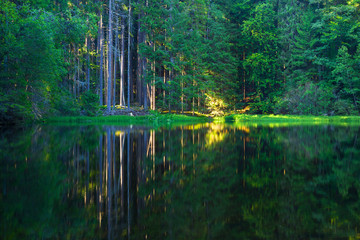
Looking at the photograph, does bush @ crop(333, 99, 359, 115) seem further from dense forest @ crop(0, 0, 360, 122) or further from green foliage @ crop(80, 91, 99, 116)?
green foliage @ crop(80, 91, 99, 116)

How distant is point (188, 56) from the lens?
3547 cm

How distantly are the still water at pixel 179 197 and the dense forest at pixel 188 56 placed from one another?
1418 cm

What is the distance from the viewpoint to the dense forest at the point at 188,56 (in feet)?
63.6

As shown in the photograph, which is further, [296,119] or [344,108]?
[344,108]

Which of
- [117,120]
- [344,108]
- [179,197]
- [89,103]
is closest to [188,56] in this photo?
Result: [117,120]

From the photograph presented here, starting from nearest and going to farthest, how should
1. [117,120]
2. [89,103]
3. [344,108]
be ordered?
[117,120], [89,103], [344,108]

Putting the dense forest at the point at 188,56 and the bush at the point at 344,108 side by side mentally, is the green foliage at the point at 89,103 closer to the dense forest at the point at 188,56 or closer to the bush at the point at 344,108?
the dense forest at the point at 188,56

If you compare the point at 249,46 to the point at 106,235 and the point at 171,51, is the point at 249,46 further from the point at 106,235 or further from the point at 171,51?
the point at 106,235

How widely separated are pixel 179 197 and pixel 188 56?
32.5 meters

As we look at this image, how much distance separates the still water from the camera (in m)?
3.05

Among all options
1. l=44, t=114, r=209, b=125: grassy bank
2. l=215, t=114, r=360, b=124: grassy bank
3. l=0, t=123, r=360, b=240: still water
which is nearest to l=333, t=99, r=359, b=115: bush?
l=215, t=114, r=360, b=124: grassy bank

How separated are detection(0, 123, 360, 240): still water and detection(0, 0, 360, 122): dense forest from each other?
14184 mm

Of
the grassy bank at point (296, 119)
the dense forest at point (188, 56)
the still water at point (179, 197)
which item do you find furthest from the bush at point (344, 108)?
the still water at point (179, 197)

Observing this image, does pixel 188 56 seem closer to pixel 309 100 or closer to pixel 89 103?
pixel 89 103
